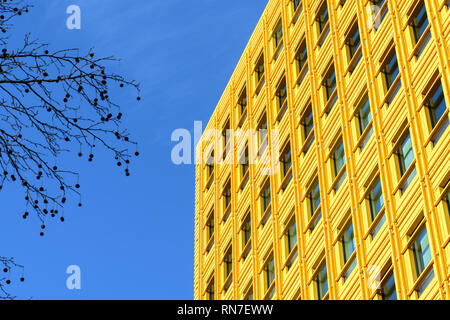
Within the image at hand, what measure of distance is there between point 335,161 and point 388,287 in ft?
26.8

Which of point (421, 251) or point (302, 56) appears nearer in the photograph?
point (421, 251)

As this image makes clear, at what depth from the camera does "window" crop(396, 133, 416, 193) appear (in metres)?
26.8

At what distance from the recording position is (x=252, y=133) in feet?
146

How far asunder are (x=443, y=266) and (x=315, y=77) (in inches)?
635

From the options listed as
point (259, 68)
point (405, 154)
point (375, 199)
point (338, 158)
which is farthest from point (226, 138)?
point (405, 154)

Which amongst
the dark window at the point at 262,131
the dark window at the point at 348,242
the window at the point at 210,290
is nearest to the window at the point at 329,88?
the dark window at the point at 262,131

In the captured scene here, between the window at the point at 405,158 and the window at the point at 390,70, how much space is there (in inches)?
119

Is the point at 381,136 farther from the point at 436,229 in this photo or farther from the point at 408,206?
the point at 436,229

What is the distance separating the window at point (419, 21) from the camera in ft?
95.5

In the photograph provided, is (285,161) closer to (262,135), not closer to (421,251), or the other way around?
(262,135)

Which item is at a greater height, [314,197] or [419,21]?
[419,21]

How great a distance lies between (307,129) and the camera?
38.0 metres

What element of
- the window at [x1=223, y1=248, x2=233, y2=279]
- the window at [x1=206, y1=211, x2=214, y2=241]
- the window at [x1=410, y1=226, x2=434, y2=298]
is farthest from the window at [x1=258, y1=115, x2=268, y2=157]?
the window at [x1=410, y1=226, x2=434, y2=298]
